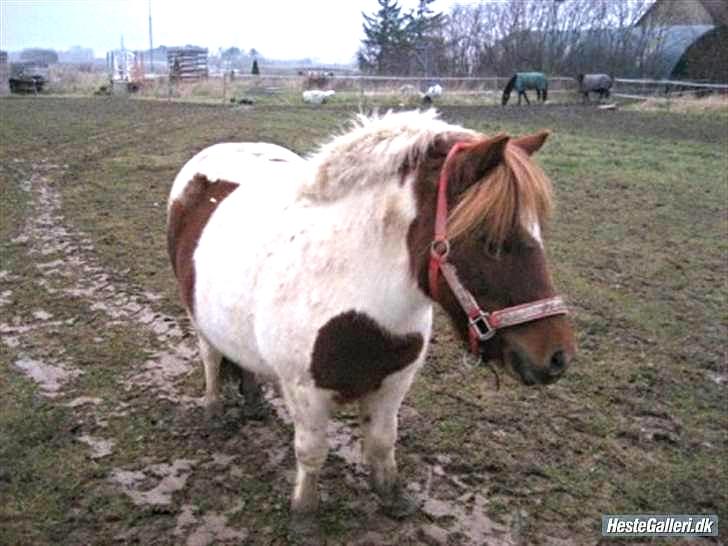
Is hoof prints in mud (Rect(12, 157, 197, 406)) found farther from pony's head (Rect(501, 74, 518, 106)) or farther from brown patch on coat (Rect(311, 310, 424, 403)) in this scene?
pony's head (Rect(501, 74, 518, 106))

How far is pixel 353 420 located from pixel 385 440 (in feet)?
2.73

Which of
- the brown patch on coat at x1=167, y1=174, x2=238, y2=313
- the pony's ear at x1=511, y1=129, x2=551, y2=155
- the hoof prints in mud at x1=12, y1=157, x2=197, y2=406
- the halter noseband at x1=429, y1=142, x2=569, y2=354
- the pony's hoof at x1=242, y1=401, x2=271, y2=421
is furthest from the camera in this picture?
the hoof prints in mud at x1=12, y1=157, x2=197, y2=406

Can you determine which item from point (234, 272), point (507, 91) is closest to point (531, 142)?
point (234, 272)

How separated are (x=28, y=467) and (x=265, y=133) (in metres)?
12.1

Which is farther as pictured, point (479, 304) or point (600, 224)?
point (600, 224)

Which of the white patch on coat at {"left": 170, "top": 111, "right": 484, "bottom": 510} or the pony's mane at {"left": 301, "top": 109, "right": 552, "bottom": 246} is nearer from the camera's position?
the pony's mane at {"left": 301, "top": 109, "right": 552, "bottom": 246}

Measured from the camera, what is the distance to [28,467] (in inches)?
123

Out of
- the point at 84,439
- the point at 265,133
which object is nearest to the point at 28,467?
the point at 84,439

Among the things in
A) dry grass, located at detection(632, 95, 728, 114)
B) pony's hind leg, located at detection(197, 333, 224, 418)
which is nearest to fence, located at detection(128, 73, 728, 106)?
dry grass, located at detection(632, 95, 728, 114)

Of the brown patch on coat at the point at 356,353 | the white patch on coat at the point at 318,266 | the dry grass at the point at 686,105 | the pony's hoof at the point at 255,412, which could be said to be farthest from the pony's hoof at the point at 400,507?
the dry grass at the point at 686,105

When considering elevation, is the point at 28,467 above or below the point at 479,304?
below

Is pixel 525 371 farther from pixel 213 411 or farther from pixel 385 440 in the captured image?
pixel 213 411

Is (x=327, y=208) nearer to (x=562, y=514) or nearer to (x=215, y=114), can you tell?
(x=562, y=514)

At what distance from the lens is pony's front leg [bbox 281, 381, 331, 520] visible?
2.50 metres
